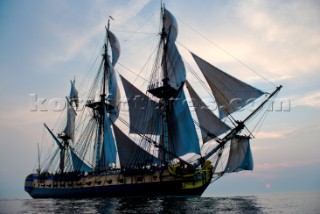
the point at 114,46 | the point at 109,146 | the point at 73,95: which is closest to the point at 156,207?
the point at 109,146

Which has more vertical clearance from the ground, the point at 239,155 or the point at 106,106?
the point at 106,106

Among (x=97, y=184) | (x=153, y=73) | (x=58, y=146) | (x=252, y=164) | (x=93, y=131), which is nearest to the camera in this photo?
(x=252, y=164)

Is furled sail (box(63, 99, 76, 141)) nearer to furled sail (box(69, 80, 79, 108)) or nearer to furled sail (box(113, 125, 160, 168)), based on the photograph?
furled sail (box(69, 80, 79, 108))

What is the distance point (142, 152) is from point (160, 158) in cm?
289

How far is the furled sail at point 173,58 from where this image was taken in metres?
46.1

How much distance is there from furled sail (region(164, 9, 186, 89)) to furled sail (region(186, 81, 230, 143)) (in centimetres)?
408

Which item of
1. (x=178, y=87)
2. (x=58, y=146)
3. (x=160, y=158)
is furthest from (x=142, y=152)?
(x=58, y=146)

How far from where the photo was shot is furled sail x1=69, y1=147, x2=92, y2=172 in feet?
188

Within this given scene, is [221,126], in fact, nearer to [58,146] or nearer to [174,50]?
[174,50]

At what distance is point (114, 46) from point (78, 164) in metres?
23.6

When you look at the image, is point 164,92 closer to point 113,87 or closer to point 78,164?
point 113,87

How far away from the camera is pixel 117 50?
61125mm

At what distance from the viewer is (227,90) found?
4175 cm

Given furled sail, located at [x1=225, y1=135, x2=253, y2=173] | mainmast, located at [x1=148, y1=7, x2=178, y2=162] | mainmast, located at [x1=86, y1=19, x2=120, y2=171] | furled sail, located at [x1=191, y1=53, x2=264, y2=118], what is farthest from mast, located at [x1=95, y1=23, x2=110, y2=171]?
furled sail, located at [x1=225, y1=135, x2=253, y2=173]
